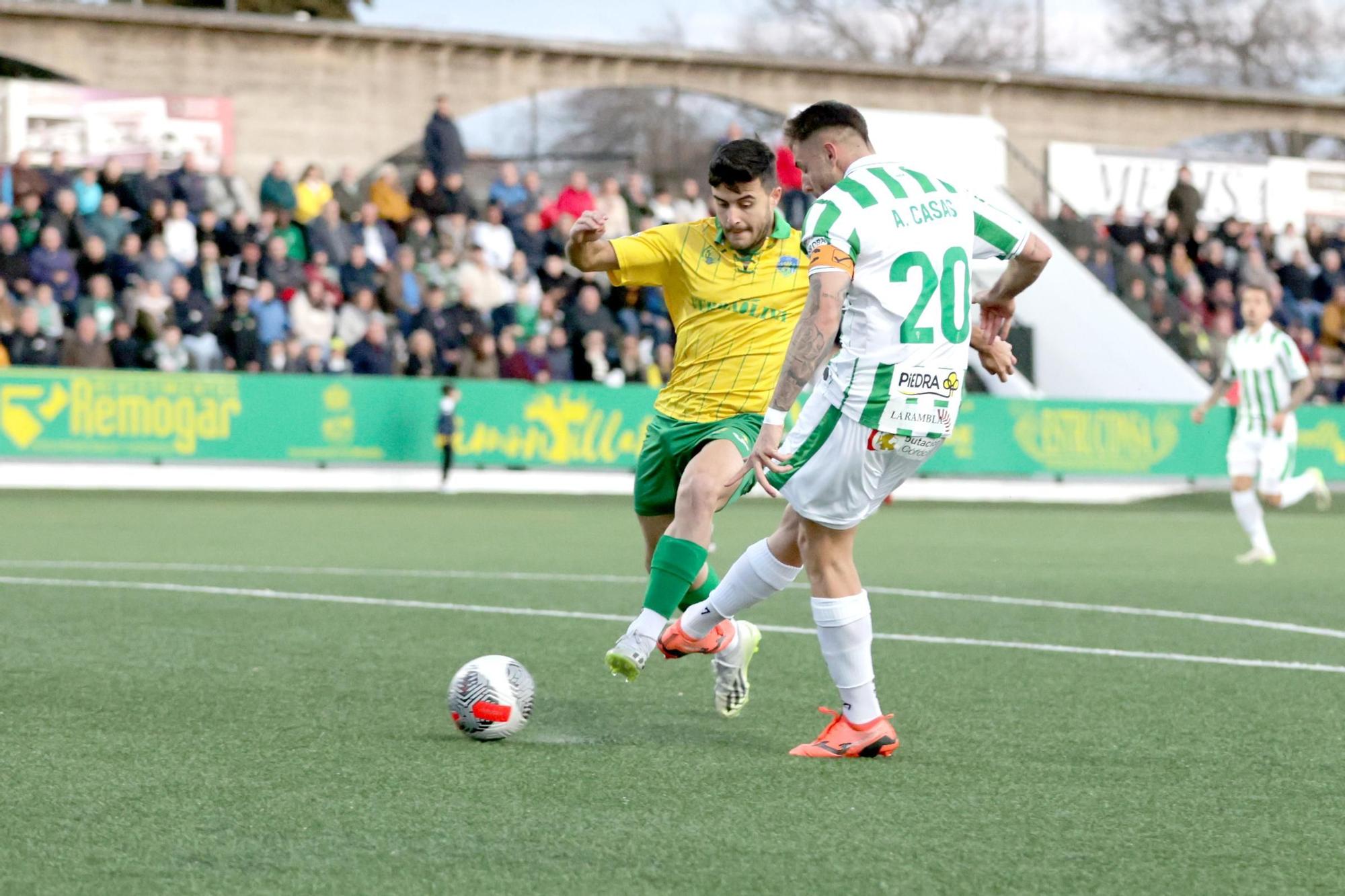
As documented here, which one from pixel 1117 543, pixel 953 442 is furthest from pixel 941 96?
pixel 1117 543

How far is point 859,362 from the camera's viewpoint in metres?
5.61

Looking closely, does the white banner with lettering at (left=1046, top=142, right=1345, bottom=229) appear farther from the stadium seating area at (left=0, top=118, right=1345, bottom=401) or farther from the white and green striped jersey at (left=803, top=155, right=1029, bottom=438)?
the white and green striped jersey at (left=803, top=155, right=1029, bottom=438)

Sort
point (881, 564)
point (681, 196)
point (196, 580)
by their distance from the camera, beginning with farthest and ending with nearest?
1. point (681, 196)
2. point (881, 564)
3. point (196, 580)

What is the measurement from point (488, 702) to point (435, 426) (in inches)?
622

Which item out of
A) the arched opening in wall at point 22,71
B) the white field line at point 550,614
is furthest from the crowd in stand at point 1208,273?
the white field line at point 550,614

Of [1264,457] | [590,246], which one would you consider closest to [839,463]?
[590,246]

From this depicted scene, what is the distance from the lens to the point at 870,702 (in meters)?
5.71

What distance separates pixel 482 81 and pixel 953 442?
10257 mm

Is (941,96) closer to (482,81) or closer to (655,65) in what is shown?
(655,65)

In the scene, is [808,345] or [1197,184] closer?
[808,345]

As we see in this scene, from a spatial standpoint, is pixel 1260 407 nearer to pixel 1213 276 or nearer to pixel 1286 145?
pixel 1213 276

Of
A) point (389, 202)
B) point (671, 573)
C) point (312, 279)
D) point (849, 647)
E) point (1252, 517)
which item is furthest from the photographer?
point (389, 202)

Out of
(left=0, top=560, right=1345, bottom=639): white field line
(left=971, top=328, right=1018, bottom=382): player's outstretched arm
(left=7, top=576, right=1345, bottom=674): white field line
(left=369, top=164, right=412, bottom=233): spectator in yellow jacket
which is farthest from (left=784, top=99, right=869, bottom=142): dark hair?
(left=369, top=164, right=412, bottom=233): spectator in yellow jacket

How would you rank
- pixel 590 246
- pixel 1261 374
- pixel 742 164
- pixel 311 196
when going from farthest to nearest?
pixel 311 196 → pixel 1261 374 → pixel 590 246 → pixel 742 164
